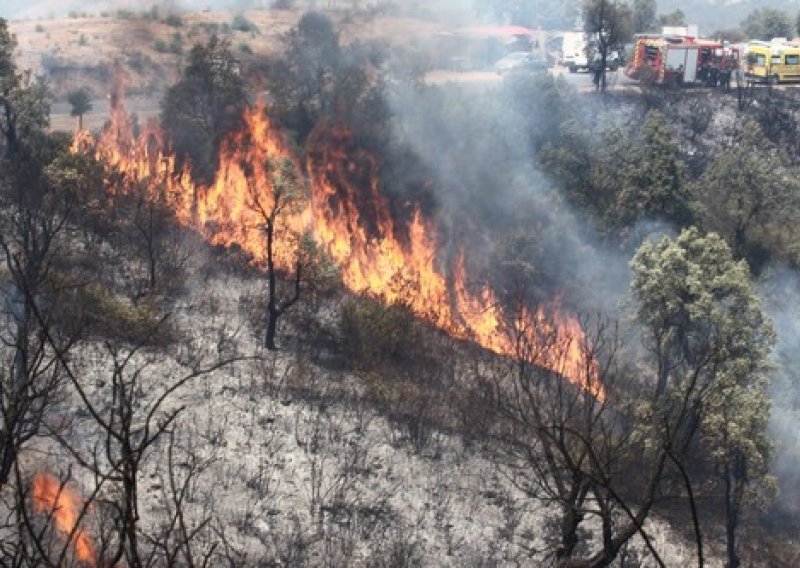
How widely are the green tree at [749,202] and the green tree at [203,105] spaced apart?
941 inches

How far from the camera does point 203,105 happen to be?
42688 mm

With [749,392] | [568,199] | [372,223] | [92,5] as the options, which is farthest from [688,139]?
[92,5]

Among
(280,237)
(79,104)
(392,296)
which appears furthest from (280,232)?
(79,104)

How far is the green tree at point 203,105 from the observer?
41812 millimetres

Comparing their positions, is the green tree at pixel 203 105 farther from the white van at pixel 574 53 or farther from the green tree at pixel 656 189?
the white van at pixel 574 53

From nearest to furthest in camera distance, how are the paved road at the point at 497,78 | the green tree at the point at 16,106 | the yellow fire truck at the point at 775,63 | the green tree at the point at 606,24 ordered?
the green tree at the point at 16,106 < the green tree at the point at 606,24 < the paved road at the point at 497,78 < the yellow fire truck at the point at 775,63

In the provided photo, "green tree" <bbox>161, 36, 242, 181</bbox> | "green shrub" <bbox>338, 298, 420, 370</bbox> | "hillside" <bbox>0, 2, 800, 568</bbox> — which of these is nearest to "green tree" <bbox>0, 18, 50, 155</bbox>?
"hillside" <bbox>0, 2, 800, 568</bbox>

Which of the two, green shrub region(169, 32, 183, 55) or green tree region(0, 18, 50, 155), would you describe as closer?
green tree region(0, 18, 50, 155)

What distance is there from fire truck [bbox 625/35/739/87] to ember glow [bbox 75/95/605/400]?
20.9 meters

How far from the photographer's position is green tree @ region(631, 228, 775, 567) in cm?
2708

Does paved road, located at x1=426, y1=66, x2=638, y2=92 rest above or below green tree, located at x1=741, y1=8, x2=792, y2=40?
below

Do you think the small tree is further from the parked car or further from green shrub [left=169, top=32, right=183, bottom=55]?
the parked car

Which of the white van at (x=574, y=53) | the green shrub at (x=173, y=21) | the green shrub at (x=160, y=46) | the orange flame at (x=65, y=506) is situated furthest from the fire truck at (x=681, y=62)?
the orange flame at (x=65, y=506)

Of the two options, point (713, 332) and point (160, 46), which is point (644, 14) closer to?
point (160, 46)
